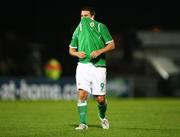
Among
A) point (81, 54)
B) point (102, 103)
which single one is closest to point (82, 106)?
point (102, 103)

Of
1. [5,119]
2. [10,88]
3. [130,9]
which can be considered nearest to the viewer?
[5,119]

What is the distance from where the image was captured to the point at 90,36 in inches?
538

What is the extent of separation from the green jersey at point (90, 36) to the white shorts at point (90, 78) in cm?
12

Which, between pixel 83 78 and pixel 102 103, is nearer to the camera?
pixel 83 78

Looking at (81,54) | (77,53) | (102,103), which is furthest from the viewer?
(102,103)

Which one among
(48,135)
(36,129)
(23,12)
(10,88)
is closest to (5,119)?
(36,129)

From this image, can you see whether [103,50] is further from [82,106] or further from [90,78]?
[82,106]

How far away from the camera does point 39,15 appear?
133ft

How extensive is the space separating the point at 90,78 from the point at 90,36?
795 millimetres

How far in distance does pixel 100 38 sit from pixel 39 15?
27.2m

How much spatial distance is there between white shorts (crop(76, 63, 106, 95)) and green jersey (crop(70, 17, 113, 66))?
0.12 meters

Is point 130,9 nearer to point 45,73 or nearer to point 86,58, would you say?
point 45,73

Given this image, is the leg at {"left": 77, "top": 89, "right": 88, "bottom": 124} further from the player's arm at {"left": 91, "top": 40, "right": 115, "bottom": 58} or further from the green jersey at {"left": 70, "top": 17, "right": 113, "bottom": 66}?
the player's arm at {"left": 91, "top": 40, "right": 115, "bottom": 58}

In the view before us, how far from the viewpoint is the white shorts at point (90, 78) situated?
536 inches
